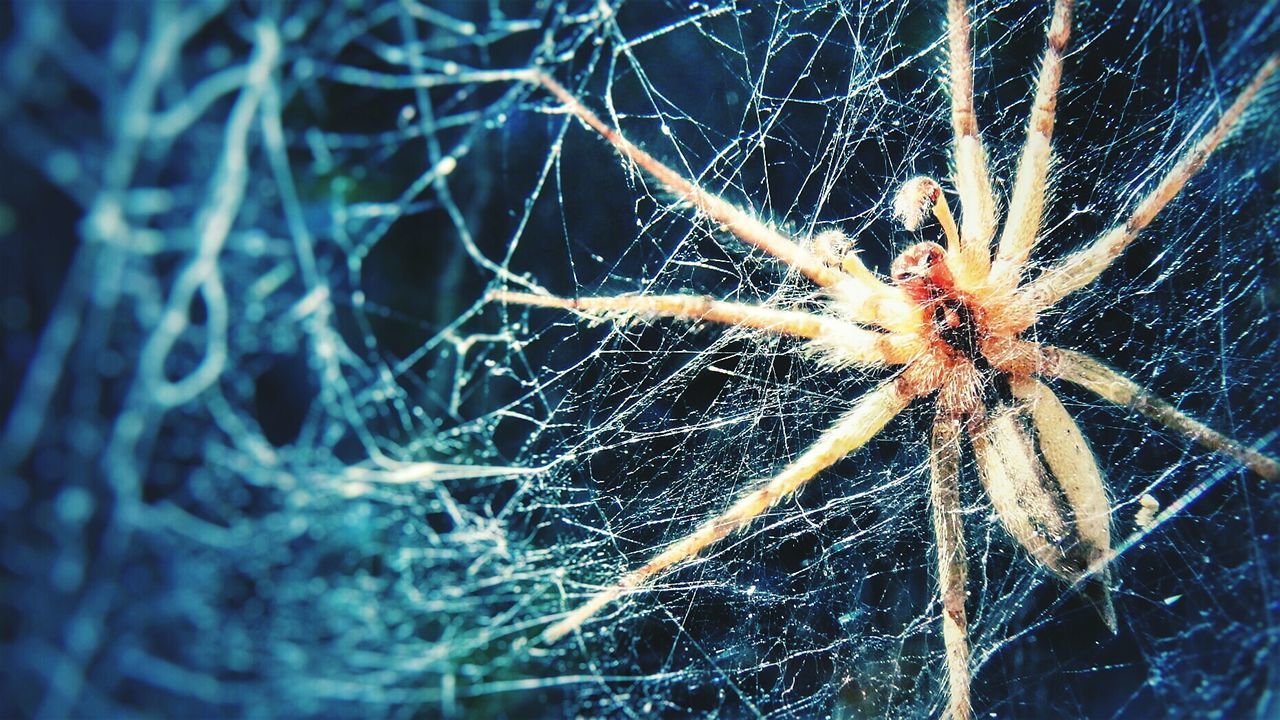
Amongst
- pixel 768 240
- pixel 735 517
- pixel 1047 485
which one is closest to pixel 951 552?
pixel 1047 485

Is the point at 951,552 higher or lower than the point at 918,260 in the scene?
lower

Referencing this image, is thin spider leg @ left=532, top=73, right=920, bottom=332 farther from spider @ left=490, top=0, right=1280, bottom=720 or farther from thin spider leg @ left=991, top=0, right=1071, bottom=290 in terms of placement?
thin spider leg @ left=991, top=0, right=1071, bottom=290

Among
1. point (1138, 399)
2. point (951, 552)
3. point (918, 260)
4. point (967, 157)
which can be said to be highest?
point (967, 157)

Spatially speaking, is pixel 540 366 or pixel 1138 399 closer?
pixel 540 366

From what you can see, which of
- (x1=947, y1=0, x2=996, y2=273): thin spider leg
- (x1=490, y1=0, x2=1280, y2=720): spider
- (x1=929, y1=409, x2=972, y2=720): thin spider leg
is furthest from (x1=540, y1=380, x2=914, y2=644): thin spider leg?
(x1=947, y1=0, x2=996, y2=273): thin spider leg

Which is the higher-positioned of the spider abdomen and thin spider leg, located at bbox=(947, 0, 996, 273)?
thin spider leg, located at bbox=(947, 0, 996, 273)

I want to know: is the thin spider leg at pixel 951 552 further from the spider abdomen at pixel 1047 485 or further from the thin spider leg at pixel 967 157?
the thin spider leg at pixel 967 157

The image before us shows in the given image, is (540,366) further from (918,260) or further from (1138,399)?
(1138,399)
